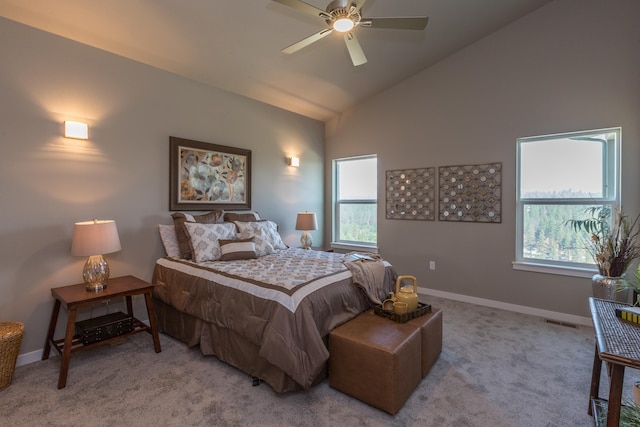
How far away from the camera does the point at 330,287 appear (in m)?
2.31

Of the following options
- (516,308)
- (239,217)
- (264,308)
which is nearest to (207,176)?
(239,217)

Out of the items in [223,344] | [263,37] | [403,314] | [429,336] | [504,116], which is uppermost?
[263,37]

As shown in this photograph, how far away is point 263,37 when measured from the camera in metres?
3.10

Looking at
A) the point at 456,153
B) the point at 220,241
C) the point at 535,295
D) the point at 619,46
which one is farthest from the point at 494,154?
the point at 220,241

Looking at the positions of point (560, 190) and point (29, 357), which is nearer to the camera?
point (29, 357)

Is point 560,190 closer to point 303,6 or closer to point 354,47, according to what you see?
point 354,47

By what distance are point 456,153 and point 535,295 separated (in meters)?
1.94

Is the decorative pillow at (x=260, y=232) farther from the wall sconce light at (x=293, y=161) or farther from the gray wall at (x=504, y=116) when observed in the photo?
the gray wall at (x=504, y=116)

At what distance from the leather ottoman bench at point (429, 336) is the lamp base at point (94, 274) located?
2506 mm

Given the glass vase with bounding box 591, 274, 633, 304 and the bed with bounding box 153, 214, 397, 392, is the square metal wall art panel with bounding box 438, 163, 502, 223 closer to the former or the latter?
the glass vase with bounding box 591, 274, 633, 304

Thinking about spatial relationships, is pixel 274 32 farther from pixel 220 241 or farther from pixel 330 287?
pixel 330 287

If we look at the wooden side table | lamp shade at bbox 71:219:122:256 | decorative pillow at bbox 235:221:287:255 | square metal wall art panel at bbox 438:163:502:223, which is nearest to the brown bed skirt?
the wooden side table

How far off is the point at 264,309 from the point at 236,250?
1.16m

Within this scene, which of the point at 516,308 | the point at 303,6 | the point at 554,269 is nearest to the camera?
the point at 303,6
